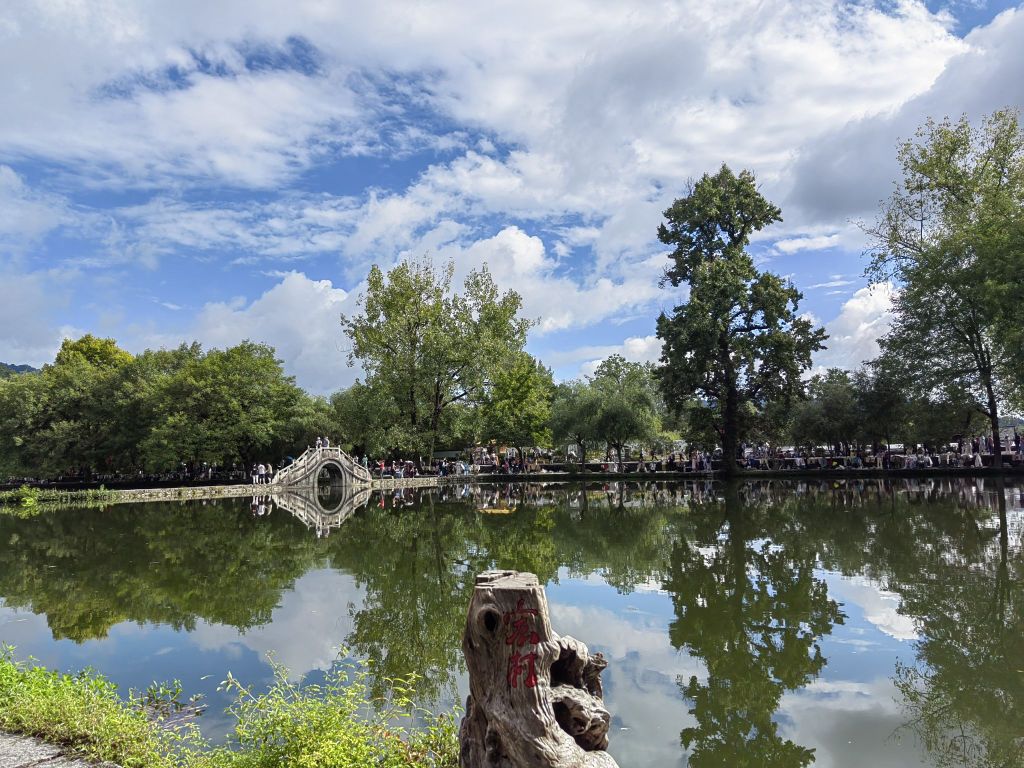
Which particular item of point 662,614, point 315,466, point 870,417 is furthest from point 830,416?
point 662,614

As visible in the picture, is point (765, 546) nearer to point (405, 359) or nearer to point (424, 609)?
point (424, 609)

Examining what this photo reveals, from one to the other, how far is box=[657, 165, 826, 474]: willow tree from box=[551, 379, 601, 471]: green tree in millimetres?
6237

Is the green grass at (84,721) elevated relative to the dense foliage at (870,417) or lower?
lower

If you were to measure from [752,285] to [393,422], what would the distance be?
20749 millimetres

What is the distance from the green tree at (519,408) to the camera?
143ft

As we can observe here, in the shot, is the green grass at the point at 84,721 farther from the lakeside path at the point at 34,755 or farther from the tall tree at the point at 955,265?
the tall tree at the point at 955,265

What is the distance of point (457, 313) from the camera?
40.1 meters

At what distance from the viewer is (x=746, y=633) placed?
7.43 metres

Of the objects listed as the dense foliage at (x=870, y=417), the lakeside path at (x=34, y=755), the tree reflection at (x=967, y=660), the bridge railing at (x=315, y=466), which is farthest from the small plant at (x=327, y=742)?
the bridge railing at (x=315, y=466)

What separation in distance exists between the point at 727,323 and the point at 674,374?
3312 millimetres

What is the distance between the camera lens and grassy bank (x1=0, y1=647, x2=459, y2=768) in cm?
375

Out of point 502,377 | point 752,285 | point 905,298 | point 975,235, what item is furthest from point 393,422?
point 975,235

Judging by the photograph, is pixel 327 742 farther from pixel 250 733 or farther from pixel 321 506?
pixel 321 506

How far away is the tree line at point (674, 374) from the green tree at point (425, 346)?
116mm
